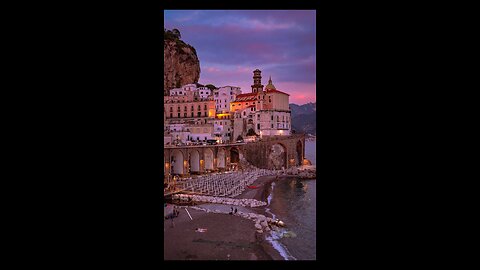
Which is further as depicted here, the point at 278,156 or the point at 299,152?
the point at 299,152

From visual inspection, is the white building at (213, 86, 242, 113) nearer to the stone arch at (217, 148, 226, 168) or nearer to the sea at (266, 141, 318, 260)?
the stone arch at (217, 148, 226, 168)

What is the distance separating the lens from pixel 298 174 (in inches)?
911

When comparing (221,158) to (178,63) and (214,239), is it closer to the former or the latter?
(214,239)

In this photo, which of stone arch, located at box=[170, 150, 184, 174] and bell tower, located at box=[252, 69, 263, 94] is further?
bell tower, located at box=[252, 69, 263, 94]

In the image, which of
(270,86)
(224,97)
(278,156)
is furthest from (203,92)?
(278,156)

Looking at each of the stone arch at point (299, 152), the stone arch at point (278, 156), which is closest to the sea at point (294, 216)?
the stone arch at point (278, 156)

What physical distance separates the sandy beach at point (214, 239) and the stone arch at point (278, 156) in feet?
52.2

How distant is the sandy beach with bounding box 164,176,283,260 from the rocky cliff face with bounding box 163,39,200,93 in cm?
2813

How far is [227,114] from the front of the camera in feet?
99.5

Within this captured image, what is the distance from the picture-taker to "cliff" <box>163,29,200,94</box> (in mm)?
37981

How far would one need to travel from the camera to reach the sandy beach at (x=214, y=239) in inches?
307

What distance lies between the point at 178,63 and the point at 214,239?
3301 cm

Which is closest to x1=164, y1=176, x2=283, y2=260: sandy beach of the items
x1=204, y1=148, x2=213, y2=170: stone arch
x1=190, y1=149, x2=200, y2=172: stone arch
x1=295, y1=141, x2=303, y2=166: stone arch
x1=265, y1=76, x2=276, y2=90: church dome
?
x1=190, y1=149, x2=200, y2=172: stone arch
